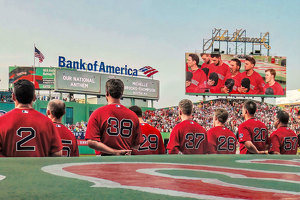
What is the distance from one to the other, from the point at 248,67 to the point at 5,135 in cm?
3829

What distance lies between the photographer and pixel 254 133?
536cm

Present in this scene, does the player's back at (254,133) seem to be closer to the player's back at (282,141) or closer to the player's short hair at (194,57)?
the player's back at (282,141)

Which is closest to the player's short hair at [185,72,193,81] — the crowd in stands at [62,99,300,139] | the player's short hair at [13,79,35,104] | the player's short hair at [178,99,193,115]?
the crowd in stands at [62,99,300,139]

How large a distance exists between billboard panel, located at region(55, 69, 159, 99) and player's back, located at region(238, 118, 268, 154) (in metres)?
32.5

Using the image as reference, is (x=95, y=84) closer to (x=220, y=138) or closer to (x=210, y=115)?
(x=210, y=115)

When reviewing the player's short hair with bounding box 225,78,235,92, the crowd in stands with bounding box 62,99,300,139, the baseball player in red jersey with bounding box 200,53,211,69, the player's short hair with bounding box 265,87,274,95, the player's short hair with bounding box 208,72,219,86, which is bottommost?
the crowd in stands with bounding box 62,99,300,139

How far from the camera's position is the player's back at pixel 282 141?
542 centimetres

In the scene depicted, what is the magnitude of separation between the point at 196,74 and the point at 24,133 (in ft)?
115

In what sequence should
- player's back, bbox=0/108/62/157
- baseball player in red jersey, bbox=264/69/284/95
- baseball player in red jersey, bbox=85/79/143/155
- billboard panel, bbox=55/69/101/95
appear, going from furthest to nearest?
1. baseball player in red jersey, bbox=264/69/284/95
2. billboard panel, bbox=55/69/101/95
3. baseball player in red jersey, bbox=85/79/143/155
4. player's back, bbox=0/108/62/157

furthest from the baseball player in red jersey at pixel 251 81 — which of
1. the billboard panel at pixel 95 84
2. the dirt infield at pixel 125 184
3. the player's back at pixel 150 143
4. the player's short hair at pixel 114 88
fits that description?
the dirt infield at pixel 125 184

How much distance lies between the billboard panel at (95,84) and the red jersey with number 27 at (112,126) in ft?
109

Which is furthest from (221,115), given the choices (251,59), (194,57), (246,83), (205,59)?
(251,59)

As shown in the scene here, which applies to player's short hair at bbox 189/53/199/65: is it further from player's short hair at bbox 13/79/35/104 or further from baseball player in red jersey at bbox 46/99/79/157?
player's short hair at bbox 13/79/35/104

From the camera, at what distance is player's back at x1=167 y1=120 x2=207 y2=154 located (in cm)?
479
